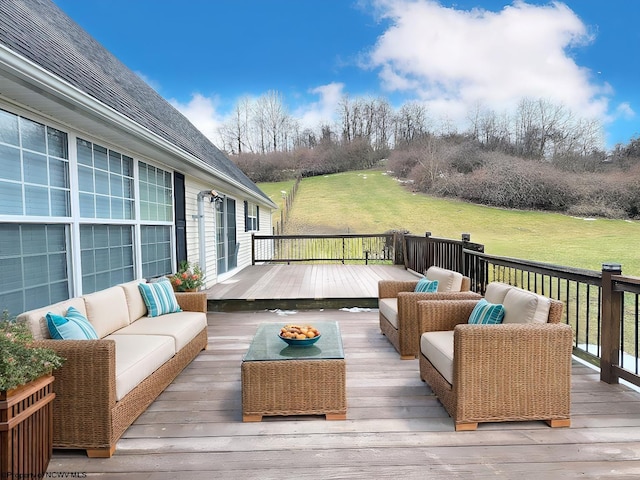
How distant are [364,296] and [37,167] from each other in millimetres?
4568

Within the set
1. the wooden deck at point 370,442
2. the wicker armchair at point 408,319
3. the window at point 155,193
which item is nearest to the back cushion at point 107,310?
the wooden deck at point 370,442

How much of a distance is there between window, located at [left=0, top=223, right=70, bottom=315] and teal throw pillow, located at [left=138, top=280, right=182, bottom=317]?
0.67 m

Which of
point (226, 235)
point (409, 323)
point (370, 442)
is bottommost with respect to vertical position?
point (370, 442)

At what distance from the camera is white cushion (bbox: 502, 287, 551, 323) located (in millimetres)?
2570

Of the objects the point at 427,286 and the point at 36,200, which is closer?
the point at 36,200

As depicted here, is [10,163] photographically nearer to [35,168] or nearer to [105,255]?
[35,168]

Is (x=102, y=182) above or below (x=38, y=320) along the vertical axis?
above

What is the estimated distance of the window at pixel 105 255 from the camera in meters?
3.60

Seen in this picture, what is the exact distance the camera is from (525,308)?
2.65 metres

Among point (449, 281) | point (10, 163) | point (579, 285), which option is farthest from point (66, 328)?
point (579, 285)

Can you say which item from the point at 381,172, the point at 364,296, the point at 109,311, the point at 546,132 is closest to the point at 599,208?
the point at 546,132

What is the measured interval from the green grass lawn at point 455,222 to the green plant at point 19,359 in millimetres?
12197

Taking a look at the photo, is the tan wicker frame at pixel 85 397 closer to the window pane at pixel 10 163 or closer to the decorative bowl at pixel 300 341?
the decorative bowl at pixel 300 341

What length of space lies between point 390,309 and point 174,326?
2.17 m
